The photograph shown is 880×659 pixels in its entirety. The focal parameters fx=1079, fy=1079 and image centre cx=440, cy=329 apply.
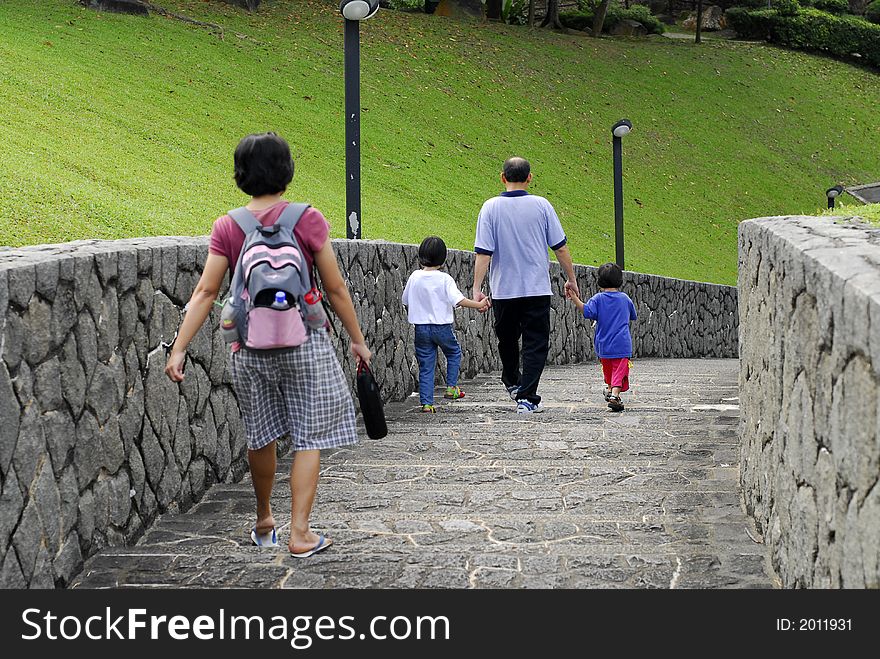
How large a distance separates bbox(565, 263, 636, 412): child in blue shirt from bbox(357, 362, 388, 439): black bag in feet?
14.4

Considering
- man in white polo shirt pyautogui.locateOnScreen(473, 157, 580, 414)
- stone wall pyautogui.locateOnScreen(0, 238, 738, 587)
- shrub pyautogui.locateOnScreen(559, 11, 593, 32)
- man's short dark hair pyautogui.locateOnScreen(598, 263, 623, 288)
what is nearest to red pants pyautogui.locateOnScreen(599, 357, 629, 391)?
man's short dark hair pyautogui.locateOnScreen(598, 263, 623, 288)

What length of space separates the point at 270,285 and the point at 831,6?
48.0 m

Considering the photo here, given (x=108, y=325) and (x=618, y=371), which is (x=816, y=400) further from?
(x=618, y=371)

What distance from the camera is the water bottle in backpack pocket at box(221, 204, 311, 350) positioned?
13.2 feet

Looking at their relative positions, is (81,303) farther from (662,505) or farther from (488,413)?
(488,413)

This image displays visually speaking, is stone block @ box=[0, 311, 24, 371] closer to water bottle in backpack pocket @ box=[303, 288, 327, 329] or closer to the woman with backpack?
the woman with backpack

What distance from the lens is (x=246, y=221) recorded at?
4160mm

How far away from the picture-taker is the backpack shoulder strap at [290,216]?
414 centimetres

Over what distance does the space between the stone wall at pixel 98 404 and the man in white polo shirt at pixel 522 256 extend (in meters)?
2.76

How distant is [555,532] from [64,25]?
78.3 ft

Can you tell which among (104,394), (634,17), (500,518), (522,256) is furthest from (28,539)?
(634,17)

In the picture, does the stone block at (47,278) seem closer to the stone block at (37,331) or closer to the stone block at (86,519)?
the stone block at (37,331)

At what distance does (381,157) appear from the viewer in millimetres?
23625

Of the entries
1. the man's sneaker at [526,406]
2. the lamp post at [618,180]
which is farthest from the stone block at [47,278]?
the lamp post at [618,180]
